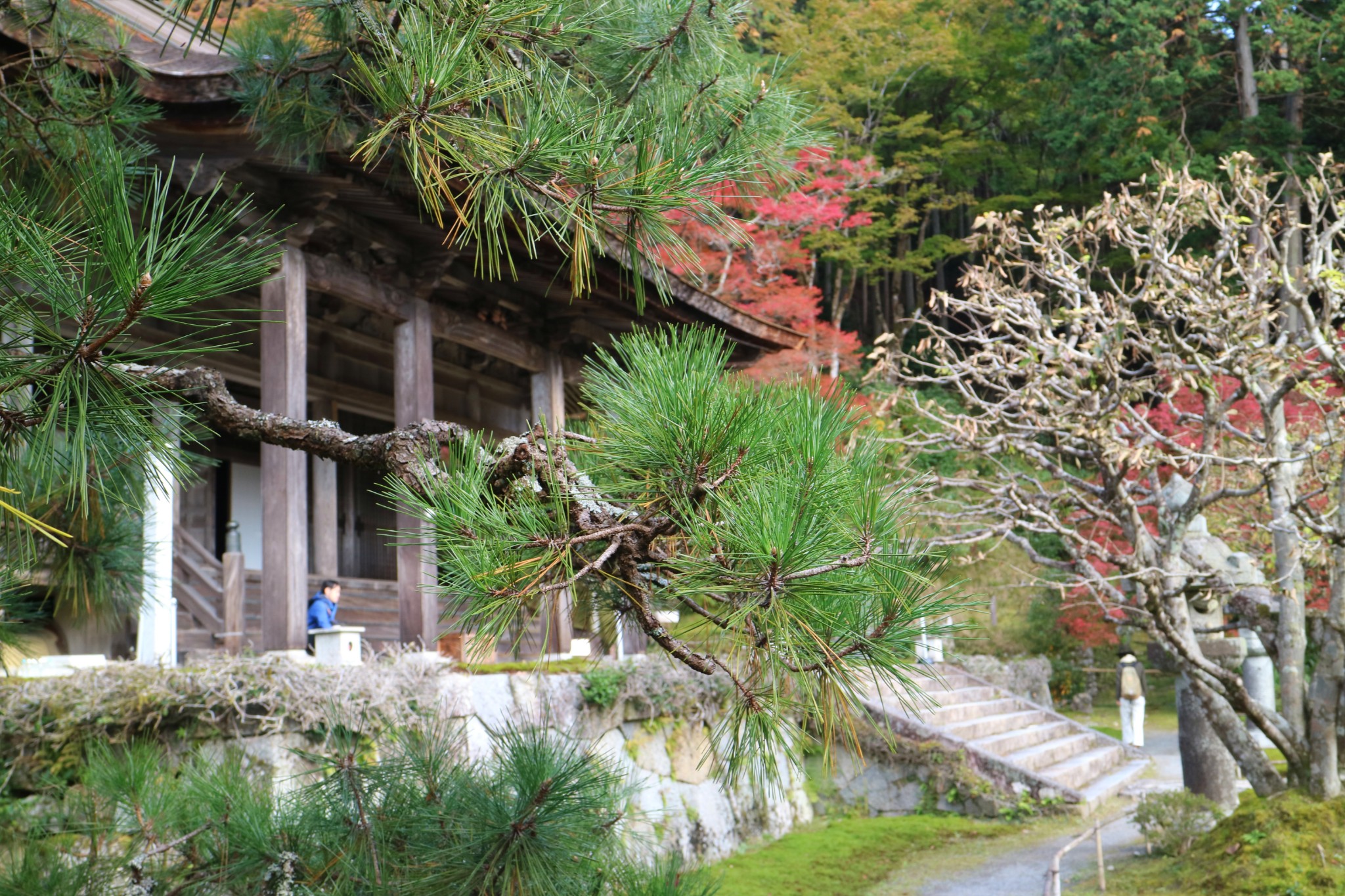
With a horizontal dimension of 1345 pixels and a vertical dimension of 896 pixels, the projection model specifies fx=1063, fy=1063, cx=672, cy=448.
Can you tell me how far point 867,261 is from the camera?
758 inches

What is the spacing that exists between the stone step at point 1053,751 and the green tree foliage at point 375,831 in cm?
807

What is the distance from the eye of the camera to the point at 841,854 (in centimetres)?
775

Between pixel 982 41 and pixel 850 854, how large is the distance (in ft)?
51.9

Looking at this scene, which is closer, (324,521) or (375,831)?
(375,831)

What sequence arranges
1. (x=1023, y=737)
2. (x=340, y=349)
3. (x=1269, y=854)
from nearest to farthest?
(x=1269, y=854), (x=340, y=349), (x=1023, y=737)

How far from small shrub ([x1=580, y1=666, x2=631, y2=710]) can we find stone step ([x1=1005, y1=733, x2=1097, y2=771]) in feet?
13.9

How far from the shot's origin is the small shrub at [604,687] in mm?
6961

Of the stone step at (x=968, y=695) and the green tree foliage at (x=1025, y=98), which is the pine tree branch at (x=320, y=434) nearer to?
the stone step at (x=968, y=695)

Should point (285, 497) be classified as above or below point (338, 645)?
above

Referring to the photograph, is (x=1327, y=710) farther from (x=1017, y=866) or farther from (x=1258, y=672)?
(x=1017, y=866)

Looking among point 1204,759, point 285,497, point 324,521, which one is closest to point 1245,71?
point 1204,759

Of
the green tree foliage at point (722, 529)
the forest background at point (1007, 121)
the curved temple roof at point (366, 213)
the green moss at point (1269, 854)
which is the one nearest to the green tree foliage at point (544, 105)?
the curved temple roof at point (366, 213)

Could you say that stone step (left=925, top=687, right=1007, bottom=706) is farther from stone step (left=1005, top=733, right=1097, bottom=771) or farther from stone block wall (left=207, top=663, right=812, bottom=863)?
stone block wall (left=207, top=663, right=812, bottom=863)

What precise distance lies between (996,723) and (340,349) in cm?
735
